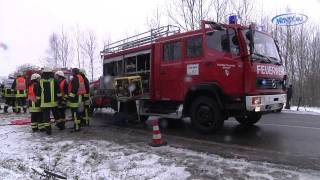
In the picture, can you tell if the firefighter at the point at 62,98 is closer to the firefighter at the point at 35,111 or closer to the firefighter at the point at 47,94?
the firefighter at the point at 47,94

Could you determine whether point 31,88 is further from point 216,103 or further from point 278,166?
point 278,166

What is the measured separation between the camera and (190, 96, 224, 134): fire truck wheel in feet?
31.4

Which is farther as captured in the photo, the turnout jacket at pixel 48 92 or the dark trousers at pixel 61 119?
the dark trousers at pixel 61 119

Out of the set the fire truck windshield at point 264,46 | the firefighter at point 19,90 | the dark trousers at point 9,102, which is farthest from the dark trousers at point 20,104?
the fire truck windshield at point 264,46

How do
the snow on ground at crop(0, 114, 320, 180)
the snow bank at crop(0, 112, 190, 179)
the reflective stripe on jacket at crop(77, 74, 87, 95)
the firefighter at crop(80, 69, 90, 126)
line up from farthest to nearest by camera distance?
the firefighter at crop(80, 69, 90, 126)
the reflective stripe on jacket at crop(77, 74, 87, 95)
the snow bank at crop(0, 112, 190, 179)
the snow on ground at crop(0, 114, 320, 180)

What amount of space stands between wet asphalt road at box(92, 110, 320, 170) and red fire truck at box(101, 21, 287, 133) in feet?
1.58

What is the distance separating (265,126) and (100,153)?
5.42 m

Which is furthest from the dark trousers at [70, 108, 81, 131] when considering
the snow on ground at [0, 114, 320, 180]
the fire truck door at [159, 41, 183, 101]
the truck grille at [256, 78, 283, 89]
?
the truck grille at [256, 78, 283, 89]

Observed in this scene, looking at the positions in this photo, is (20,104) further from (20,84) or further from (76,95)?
(76,95)

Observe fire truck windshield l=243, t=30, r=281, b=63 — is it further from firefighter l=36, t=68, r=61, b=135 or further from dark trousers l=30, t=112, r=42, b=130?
dark trousers l=30, t=112, r=42, b=130

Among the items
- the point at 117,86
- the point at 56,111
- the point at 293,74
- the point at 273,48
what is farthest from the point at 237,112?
the point at 293,74

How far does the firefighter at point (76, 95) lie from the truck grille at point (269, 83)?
16.9ft

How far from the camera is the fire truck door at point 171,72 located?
34.8 ft

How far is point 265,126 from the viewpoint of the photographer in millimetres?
11484
